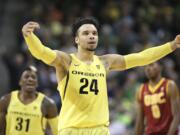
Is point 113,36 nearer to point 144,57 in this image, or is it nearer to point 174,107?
point 174,107

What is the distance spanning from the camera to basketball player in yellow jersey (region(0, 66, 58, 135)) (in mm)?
10820

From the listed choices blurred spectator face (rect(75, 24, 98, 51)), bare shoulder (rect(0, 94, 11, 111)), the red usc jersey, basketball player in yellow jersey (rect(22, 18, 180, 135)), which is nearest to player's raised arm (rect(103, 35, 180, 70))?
basketball player in yellow jersey (rect(22, 18, 180, 135))

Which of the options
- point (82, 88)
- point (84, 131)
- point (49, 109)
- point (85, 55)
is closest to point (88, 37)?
point (85, 55)

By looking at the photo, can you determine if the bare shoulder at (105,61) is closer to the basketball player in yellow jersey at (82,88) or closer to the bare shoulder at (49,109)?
the basketball player in yellow jersey at (82,88)

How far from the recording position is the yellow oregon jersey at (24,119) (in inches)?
425

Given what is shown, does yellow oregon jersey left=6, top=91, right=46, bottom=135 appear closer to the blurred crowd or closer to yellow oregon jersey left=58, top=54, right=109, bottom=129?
yellow oregon jersey left=58, top=54, right=109, bottom=129

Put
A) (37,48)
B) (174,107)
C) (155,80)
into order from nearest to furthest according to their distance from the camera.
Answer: (37,48)
(174,107)
(155,80)

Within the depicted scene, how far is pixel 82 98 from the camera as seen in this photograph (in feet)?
28.2

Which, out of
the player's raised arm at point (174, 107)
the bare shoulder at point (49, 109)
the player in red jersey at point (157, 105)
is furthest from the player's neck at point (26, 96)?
the player's raised arm at point (174, 107)

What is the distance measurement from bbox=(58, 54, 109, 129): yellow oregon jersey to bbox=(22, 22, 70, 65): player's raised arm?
9.3 inches

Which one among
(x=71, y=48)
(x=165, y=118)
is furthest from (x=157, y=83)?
(x=71, y=48)

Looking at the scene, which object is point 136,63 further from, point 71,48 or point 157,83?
point 71,48

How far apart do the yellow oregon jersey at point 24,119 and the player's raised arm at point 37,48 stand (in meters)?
2.46

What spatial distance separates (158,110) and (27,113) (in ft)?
6.95
